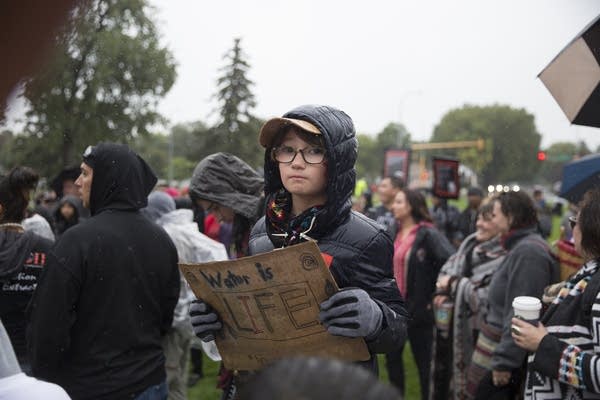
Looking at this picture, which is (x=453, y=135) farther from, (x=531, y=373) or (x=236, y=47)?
(x=531, y=373)

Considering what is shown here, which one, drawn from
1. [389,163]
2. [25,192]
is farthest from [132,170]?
[389,163]

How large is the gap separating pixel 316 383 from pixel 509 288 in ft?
11.3

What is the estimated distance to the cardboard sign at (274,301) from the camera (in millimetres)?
1748

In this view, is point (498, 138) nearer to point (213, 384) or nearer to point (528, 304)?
point (213, 384)

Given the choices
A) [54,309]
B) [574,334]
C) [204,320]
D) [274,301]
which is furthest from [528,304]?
[54,309]

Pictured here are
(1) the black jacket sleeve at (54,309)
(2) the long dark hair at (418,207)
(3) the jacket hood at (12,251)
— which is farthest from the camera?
(2) the long dark hair at (418,207)

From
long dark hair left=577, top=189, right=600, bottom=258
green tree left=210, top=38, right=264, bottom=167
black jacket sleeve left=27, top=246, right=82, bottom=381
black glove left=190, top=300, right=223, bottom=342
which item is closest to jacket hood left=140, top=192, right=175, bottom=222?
black jacket sleeve left=27, top=246, right=82, bottom=381

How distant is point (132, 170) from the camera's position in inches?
116

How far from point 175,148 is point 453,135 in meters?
48.4

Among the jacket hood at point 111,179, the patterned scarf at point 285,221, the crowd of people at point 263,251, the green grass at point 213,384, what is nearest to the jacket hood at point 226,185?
the crowd of people at point 263,251

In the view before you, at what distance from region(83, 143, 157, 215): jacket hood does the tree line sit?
246mm

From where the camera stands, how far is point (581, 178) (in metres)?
3.71

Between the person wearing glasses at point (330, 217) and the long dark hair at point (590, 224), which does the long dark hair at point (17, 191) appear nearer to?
the person wearing glasses at point (330, 217)

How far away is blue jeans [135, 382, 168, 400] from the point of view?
2.79 metres
